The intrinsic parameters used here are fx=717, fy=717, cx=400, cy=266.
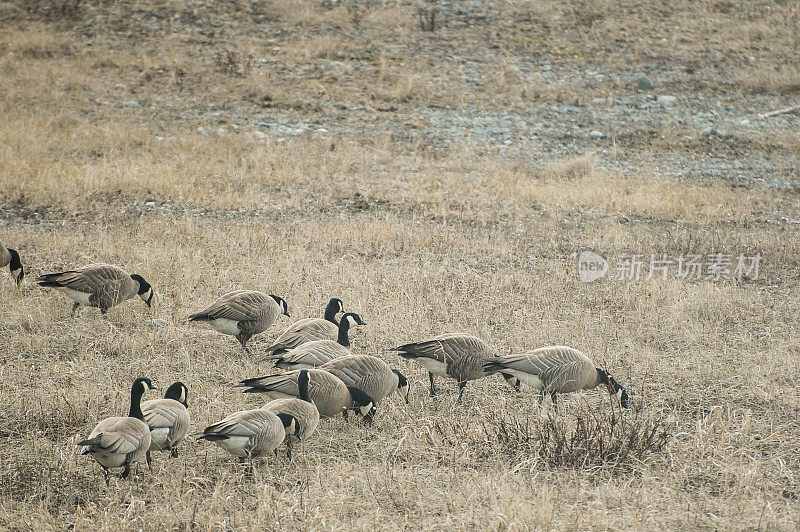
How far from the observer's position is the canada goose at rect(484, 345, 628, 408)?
657 centimetres

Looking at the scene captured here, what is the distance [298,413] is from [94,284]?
376 centimetres

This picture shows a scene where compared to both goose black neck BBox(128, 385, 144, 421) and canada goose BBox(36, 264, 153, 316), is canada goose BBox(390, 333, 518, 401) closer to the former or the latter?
goose black neck BBox(128, 385, 144, 421)

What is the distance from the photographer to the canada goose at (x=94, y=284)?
8.11 m

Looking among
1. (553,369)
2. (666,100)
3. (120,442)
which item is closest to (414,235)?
(553,369)

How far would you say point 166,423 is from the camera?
17.7 ft

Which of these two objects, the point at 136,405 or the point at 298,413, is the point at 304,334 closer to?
the point at 298,413

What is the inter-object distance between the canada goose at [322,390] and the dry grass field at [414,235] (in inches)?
9.7

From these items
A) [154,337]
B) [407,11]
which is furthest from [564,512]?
[407,11]

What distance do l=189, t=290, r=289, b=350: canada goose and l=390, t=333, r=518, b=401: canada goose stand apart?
68.7 inches

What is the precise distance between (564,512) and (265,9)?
23.7m

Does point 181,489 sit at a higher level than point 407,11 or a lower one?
lower

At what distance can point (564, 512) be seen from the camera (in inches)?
190

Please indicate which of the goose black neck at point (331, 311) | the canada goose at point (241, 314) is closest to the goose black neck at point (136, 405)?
the canada goose at point (241, 314)

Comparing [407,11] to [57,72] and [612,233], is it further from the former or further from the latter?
[612,233]
